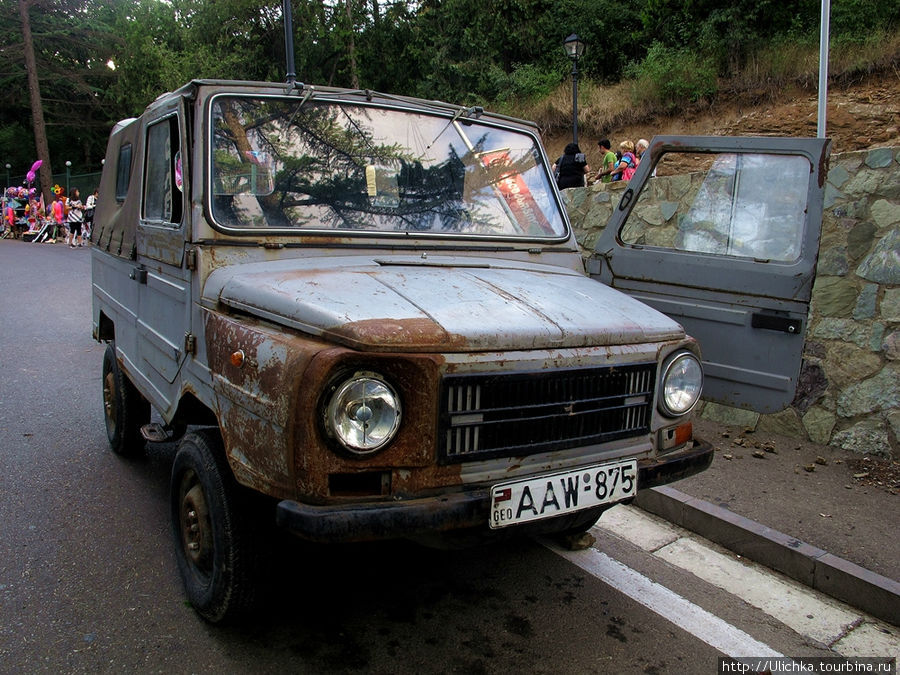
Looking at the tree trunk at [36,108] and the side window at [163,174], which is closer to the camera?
the side window at [163,174]

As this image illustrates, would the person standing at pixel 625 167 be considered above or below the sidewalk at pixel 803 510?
above

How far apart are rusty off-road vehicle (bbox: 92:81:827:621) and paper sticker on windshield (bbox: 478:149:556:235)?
0.01 m

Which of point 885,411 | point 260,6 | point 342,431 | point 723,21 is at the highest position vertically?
point 260,6

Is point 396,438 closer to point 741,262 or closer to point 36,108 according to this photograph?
point 741,262

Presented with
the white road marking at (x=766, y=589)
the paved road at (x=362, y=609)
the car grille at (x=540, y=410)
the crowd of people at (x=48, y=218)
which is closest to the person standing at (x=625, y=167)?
the white road marking at (x=766, y=589)

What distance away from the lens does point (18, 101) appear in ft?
140

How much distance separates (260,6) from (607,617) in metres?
33.6

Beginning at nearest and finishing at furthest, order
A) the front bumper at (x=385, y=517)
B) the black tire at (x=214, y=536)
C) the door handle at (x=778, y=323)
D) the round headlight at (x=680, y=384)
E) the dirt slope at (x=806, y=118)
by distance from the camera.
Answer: the front bumper at (x=385, y=517), the black tire at (x=214, y=536), the round headlight at (x=680, y=384), the door handle at (x=778, y=323), the dirt slope at (x=806, y=118)

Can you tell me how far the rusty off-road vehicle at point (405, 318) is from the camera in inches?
89.6

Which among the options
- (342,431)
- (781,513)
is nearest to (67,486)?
(342,431)

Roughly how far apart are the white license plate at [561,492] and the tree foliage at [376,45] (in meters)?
16.4

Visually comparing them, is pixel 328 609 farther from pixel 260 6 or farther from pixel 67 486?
pixel 260 6

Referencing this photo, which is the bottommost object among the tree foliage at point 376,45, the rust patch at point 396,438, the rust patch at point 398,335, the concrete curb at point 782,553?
the concrete curb at point 782,553

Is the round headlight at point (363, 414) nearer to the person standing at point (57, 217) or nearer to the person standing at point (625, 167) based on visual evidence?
the person standing at point (625, 167)
